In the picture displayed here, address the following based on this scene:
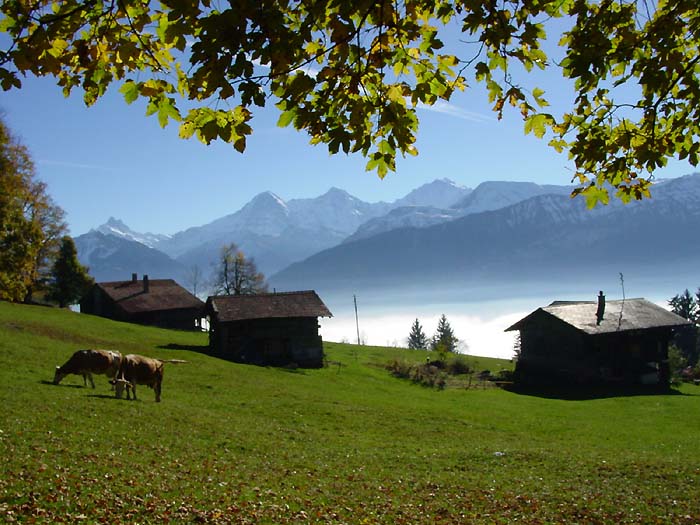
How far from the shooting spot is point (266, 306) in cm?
5744

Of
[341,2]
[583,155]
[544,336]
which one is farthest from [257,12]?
[544,336]

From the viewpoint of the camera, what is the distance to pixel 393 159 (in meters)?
7.56

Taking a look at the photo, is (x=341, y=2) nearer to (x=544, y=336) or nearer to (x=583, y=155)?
(x=583, y=155)

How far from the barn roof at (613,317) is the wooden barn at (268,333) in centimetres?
2178

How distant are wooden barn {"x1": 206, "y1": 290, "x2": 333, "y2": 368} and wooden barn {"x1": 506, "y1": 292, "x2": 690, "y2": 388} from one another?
21085 millimetres

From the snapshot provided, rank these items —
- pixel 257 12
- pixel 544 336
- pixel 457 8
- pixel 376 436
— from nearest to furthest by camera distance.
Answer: pixel 257 12 → pixel 457 8 → pixel 376 436 → pixel 544 336

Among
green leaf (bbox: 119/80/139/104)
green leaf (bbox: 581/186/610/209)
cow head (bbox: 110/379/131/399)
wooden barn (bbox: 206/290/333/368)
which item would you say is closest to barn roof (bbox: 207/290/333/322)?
wooden barn (bbox: 206/290/333/368)

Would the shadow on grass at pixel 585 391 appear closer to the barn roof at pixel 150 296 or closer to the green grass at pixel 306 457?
the green grass at pixel 306 457

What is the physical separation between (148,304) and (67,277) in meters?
10.8

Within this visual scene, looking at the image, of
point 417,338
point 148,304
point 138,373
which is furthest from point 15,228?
point 417,338

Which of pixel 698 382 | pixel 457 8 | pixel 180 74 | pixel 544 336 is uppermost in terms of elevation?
pixel 457 8

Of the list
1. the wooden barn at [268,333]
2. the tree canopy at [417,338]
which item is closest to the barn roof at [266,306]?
the wooden barn at [268,333]

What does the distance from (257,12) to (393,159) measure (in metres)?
2.53

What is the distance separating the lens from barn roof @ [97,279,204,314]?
76.4 metres
